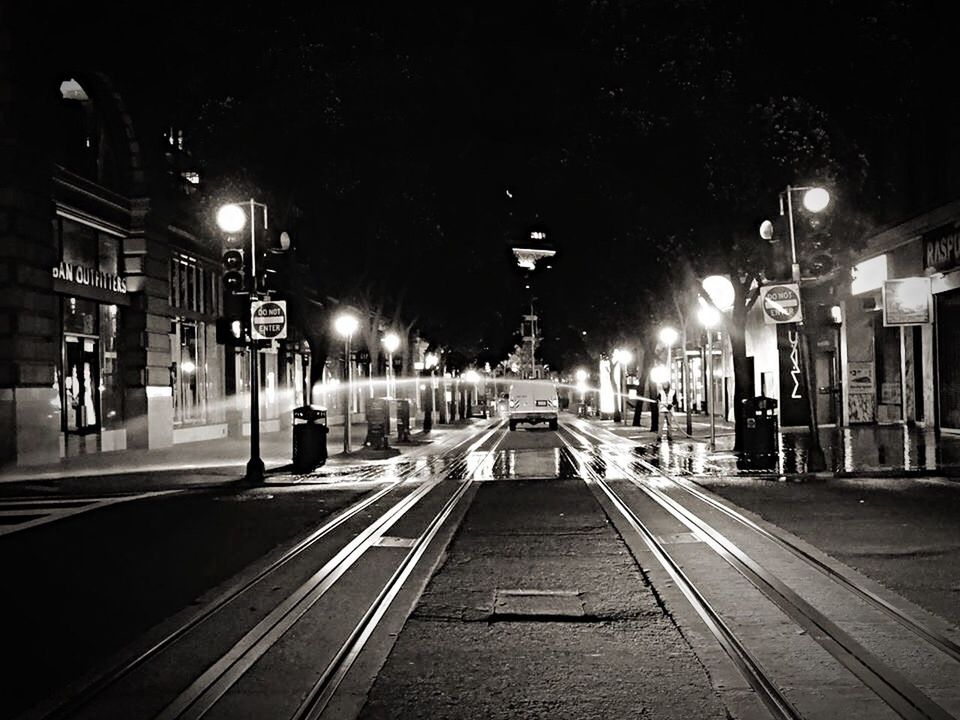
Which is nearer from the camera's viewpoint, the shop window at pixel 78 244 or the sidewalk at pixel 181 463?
the sidewalk at pixel 181 463

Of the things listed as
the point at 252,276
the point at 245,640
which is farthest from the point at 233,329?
the point at 245,640

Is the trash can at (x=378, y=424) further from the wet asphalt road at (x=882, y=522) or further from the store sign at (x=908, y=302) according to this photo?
the store sign at (x=908, y=302)

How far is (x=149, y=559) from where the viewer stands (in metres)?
9.63

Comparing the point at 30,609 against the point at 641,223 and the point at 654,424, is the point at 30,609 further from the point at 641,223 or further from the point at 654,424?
the point at 654,424

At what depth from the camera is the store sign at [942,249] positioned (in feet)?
84.5

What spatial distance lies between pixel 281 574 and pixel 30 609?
2.13 m

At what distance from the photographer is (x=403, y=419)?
31.9 metres

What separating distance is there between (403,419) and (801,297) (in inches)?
656

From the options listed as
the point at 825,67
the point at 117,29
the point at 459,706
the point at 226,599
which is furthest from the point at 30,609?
the point at 117,29

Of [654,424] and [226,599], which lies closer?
[226,599]

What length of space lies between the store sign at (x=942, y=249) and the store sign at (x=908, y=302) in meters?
0.57

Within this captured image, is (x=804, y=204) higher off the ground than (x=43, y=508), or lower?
higher

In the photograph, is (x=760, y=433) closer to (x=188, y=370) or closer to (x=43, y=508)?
(x=43, y=508)

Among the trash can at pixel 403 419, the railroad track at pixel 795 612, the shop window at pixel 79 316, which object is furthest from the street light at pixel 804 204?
the shop window at pixel 79 316
